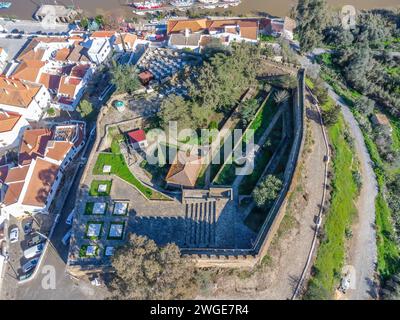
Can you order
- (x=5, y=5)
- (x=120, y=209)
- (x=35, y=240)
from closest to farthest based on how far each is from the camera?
(x=120, y=209)
(x=35, y=240)
(x=5, y=5)

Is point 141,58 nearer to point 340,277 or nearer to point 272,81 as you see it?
point 272,81

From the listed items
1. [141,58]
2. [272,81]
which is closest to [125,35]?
[141,58]

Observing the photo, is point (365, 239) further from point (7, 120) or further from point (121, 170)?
point (7, 120)

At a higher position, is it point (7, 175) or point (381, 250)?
point (7, 175)

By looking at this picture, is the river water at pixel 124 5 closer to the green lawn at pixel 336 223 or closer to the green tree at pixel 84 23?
the green tree at pixel 84 23

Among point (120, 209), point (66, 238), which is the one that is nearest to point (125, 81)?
point (120, 209)
